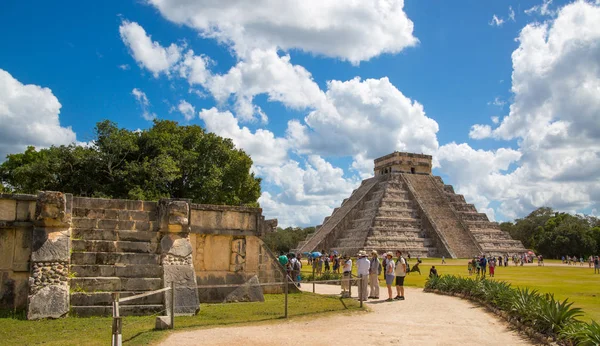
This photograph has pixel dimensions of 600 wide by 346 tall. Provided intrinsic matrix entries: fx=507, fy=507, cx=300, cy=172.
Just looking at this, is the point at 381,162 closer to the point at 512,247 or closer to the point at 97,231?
the point at 512,247

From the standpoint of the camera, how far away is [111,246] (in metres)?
10.5

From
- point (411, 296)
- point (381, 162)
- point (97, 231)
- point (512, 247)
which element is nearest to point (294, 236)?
point (381, 162)

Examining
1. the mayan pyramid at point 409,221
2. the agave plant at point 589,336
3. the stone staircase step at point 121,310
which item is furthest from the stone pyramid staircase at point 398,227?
the agave plant at point 589,336

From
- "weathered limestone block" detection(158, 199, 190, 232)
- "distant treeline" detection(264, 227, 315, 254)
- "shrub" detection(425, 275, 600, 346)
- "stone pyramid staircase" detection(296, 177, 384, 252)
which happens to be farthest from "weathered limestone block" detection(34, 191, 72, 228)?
"distant treeline" detection(264, 227, 315, 254)

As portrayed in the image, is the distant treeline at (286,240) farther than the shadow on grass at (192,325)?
Yes

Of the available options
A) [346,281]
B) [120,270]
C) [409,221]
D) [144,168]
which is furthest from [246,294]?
[409,221]

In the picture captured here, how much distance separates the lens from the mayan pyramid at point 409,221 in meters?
50.5

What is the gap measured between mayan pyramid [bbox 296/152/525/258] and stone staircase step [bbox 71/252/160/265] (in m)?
38.0

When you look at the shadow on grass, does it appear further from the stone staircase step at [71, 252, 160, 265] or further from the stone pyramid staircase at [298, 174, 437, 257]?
the stone pyramid staircase at [298, 174, 437, 257]

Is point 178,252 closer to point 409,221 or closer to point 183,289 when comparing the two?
point 183,289

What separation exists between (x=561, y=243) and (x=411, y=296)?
5322 cm

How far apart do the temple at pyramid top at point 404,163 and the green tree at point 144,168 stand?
32194mm

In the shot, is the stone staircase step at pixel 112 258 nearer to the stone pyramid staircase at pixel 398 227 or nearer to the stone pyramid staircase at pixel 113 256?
the stone pyramid staircase at pixel 113 256

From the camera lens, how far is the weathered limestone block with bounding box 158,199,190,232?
10906mm
